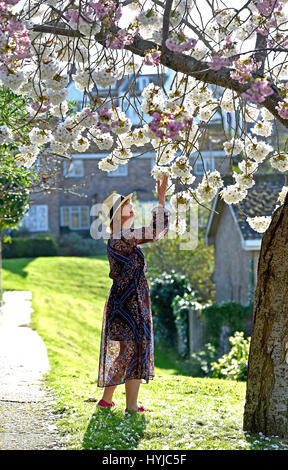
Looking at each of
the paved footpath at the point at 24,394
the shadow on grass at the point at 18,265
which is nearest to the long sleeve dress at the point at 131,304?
the paved footpath at the point at 24,394

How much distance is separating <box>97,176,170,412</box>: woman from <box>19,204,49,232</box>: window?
1058 inches

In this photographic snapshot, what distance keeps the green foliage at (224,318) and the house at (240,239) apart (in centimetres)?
53

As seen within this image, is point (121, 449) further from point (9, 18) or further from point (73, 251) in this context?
point (73, 251)

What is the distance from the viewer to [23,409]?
5711 mm

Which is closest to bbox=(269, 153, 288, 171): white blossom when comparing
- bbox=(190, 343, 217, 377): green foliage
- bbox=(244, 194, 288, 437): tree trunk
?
bbox=(244, 194, 288, 437): tree trunk

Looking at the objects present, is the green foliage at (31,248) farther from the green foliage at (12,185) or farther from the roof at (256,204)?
the green foliage at (12,185)

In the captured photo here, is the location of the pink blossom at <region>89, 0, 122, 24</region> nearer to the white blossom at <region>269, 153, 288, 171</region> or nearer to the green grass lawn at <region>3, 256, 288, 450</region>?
the white blossom at <region>269, 153, 288, 171</region>

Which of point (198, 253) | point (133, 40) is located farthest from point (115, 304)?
point (198, 253)

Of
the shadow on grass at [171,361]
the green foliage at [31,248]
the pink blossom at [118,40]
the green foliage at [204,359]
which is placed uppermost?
the pink blossom at [118,40]

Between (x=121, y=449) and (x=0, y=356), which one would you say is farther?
(x=0, y=356)

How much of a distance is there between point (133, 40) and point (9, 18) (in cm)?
90

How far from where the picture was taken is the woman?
5191mm

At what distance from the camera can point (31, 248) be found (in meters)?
27.0

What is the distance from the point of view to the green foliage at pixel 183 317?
14789mm
